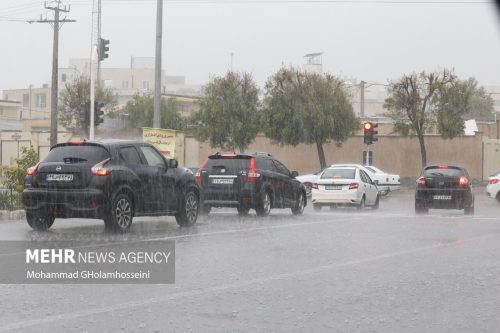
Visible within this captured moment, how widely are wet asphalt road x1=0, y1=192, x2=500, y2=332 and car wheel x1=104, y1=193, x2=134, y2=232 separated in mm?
250

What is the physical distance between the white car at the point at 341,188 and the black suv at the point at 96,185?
11477mm

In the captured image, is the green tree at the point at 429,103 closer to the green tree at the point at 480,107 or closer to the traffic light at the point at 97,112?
the traffic light at the point at 97,112

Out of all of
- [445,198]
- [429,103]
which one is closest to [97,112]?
[445,198]

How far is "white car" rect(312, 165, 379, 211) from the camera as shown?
2845cm

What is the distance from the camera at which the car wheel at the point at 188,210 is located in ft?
61.3

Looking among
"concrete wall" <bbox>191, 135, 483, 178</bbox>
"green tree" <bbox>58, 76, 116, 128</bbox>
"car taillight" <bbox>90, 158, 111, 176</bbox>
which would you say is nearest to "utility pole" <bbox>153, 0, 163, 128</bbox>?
"car taillight" <bbox>90, 158, 111, 176</bbox>

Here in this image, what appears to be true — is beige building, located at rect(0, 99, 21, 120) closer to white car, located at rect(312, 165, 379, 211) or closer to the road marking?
white car, located at rect(312, 165, 379, 211)

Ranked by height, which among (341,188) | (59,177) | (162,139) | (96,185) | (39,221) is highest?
(162,139)

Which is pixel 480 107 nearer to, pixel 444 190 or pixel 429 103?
pixel 429 103

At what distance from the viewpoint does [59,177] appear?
1628 cm

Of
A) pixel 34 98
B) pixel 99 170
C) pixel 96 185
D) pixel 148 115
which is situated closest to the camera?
pixel 96 185

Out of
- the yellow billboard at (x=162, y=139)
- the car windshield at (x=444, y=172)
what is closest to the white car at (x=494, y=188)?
the car windshield at (x=444, y=172)

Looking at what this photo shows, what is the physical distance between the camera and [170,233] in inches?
679

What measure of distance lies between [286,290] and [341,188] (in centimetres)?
1861
